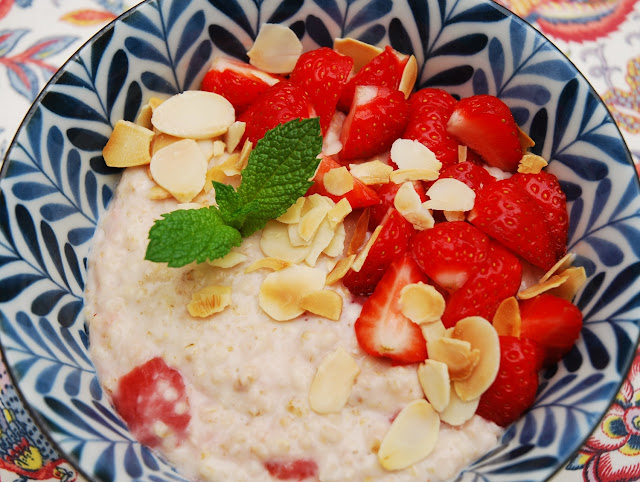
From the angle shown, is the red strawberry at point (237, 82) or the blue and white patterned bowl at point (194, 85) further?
the red strawberry at point (237, 82)

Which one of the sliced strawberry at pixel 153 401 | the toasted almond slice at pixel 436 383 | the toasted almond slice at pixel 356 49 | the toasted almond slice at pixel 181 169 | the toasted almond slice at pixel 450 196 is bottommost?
the sliced strawberry at pixel 153 401

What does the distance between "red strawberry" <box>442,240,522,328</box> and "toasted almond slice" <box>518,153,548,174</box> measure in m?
0.26

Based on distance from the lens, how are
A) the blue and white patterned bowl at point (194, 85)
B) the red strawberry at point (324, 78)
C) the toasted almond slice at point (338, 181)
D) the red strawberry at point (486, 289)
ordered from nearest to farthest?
the blue and white patterned bowl at point (194, 85), the red strawberry at point (486, 289), the toasted almond slice at point (338, 181), the red strawberry at point (324, 78)

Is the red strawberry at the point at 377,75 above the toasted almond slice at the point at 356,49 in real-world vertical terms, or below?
below

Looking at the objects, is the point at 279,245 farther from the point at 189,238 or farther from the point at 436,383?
the point at 436,383

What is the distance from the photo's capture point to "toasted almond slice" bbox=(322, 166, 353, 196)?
159 centimetres

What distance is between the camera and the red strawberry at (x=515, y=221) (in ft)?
4.94

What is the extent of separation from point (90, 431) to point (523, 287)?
3.55ft

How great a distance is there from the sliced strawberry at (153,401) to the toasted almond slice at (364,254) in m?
0.49

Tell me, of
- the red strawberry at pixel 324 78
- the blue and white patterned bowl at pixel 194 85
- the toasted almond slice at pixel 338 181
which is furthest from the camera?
the red strawberry at pixel 324 78

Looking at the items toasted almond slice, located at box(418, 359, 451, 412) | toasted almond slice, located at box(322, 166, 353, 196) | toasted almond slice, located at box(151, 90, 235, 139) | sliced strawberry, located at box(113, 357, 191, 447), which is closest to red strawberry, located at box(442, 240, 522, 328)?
toasted almond slice, located at box(418, 359, 451, 412)

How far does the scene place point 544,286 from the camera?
151 cm

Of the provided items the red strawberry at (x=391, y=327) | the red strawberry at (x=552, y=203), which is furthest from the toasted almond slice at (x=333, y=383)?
the red strawberry at (x=552, y=203)

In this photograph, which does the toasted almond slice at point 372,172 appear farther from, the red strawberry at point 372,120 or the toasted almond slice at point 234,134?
the toasted almond slice at point 234,134
